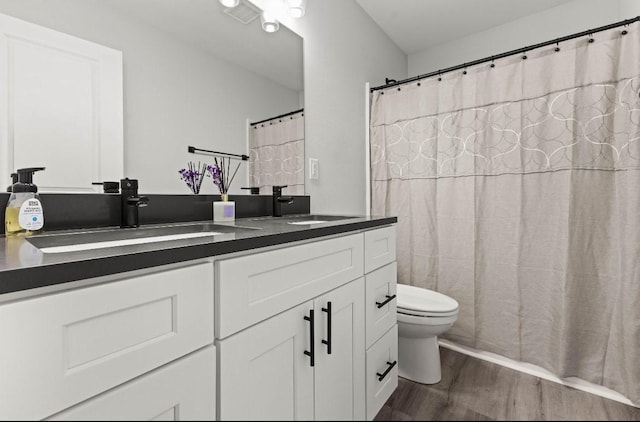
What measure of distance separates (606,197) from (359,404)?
58.9 inches

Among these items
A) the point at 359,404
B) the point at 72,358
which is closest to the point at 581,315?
the point at 359,404

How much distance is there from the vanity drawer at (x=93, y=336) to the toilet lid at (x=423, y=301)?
1.24 metres

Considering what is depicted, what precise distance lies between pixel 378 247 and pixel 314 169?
725mm

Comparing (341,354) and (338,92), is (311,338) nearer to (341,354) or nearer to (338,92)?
(341,354)

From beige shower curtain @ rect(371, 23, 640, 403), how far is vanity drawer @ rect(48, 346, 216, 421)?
68.7 inches

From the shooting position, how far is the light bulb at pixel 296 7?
5.63ft

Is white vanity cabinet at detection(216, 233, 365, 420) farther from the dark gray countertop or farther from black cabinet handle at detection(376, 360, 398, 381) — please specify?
black cabinet handle at detection(376, 360, 398, 381)

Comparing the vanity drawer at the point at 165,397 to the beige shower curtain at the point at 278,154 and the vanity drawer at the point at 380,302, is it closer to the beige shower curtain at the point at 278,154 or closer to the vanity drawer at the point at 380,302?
the vanity drawer at the point at 380,302

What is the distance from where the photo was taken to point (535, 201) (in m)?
1.79

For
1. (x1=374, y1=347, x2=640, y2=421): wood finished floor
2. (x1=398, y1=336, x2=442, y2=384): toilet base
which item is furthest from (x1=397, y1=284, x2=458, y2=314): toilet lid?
(x1=374, y1=347, x2=640, y2=421): wood finished floor

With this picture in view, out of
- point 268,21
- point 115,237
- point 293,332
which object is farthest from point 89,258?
point 268,21

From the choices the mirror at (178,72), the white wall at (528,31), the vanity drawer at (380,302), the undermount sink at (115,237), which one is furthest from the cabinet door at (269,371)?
the white wall at (528,31)

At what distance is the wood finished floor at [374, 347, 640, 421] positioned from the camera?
1478 mm

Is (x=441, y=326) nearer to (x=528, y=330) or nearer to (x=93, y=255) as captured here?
(x=528, y=330)
